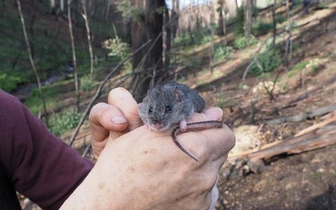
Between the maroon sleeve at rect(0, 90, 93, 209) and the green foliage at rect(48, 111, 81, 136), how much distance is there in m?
7.89

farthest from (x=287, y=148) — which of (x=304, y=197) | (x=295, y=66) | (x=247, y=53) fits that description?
(x=247, y=53)

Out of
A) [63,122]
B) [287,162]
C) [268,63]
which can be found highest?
[287,162]

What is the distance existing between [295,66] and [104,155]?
9454 mm

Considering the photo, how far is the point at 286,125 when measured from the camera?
6.16 m

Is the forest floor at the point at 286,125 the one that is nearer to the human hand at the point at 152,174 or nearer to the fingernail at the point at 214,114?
the fingernail at the point at 214,114

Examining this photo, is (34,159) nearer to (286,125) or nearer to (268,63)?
(286,125)

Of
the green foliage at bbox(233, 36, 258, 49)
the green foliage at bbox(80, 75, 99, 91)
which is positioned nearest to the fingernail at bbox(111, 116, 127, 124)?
the green foliage at bbox(80, 75, 99, 91)

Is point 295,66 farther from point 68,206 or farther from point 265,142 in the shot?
point 68,206

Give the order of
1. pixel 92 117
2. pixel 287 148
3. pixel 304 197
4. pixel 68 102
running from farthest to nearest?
1. pixel 68 102
2. pixel 287 148
3. pixel 304 197
4. pixel 92 117

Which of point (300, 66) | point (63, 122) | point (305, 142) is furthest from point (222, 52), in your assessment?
point (305, 142)

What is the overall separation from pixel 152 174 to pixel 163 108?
504 mm

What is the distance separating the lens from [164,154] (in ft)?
5.75

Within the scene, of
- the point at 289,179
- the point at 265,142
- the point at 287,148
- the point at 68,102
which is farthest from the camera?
the point at 68,102

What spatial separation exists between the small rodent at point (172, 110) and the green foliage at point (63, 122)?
27.5 feet
